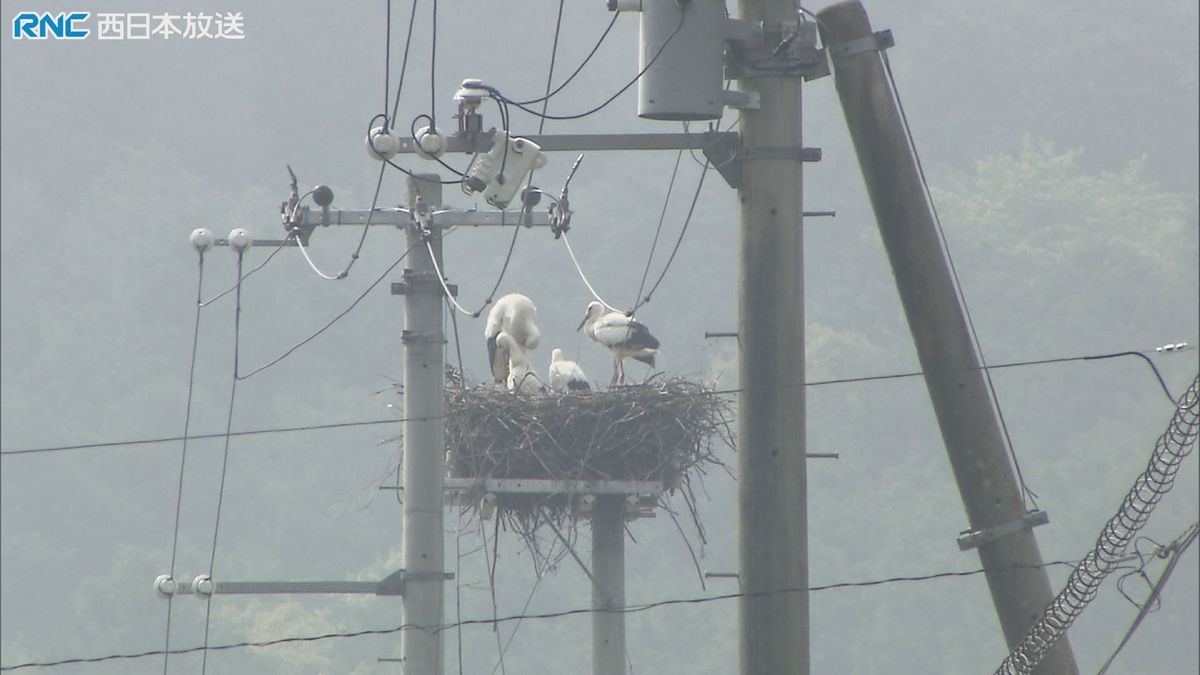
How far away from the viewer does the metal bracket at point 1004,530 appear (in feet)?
26.5

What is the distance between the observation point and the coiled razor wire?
23.3ft

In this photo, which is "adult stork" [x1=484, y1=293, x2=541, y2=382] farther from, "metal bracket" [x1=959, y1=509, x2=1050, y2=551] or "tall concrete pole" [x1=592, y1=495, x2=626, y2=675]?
"metal bracket" [x1=959, y1=509, x2=1050, y2=551]

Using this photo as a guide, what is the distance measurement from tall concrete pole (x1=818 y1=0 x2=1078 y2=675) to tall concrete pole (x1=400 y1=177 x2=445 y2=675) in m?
5.36

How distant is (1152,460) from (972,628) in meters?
51.1

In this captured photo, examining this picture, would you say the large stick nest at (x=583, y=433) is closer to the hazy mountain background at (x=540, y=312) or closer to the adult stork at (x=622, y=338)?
the adult stork at (x=622, y=338)

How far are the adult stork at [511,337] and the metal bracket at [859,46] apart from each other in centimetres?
963

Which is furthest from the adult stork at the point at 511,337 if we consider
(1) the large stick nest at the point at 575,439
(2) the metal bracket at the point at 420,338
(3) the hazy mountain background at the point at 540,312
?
(3) the hazy mountain background at the point at 540,312

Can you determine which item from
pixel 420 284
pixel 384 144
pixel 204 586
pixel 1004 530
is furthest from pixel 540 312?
pixel 1004 530

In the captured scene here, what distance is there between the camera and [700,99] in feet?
28.8

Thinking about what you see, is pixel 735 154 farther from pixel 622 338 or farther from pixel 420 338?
pixel 622 338

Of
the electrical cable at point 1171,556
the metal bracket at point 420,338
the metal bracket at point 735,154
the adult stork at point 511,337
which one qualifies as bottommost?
the electrical cable at point 1171,556

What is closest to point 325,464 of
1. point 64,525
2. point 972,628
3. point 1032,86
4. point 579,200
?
point 64,525

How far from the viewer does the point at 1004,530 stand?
8.06m

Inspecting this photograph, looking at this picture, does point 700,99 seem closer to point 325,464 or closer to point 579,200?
point 325,464
